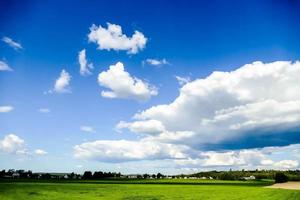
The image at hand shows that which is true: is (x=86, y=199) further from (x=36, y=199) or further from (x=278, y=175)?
(x=278, y=175)

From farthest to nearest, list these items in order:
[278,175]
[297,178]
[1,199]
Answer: [297,178] → [278,175] → [1,199]

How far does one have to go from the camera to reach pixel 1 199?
47969mm

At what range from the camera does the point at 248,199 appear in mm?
54438

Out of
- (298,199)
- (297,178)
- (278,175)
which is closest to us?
(298,199)

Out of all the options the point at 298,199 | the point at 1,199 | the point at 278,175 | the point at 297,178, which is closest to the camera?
the point at 1,199

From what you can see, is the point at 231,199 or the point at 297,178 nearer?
the point at 231,199

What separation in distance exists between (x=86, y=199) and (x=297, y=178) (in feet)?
452

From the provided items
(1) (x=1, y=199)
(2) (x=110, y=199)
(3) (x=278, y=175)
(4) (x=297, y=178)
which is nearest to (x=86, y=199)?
(2) (x=110, y=199)

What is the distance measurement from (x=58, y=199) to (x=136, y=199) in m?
10.2

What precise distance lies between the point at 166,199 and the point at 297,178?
130 meters

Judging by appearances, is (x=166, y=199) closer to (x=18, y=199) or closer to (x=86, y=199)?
(x=86, y=199)

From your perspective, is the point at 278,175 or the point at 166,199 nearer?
the point at 166,199

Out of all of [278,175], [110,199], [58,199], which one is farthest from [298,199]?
[278,175]

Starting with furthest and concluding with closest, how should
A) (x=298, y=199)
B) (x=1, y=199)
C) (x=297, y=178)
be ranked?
(x=297, y=178) < (x=298, y=199) < (x=1, y=199)
